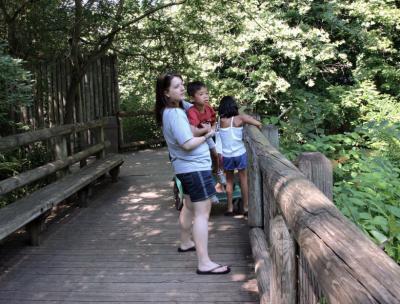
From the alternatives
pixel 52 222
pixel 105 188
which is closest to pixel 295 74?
pixel 105 188

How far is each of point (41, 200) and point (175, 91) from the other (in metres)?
2.18

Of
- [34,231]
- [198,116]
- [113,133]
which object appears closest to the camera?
[198,116]

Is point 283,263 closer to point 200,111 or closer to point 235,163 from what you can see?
point 200,111

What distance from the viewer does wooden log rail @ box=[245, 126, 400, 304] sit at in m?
1.06

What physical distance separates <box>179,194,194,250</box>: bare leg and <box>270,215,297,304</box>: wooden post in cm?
180

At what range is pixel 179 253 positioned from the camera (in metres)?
4.70

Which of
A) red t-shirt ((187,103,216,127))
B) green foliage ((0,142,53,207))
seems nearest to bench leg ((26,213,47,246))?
green foliage ((0,142,53,207))

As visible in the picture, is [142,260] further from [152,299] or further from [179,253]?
[152,299]

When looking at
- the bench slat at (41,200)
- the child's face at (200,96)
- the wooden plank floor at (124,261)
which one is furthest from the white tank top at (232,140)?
the bench slat at (41,200)

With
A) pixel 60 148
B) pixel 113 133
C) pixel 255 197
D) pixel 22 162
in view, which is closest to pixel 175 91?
pixel 255 197

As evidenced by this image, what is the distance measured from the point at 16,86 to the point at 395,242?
324 cm

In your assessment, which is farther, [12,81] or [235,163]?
[235,163]

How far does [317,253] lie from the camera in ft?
4.57

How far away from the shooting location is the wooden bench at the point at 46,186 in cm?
461
